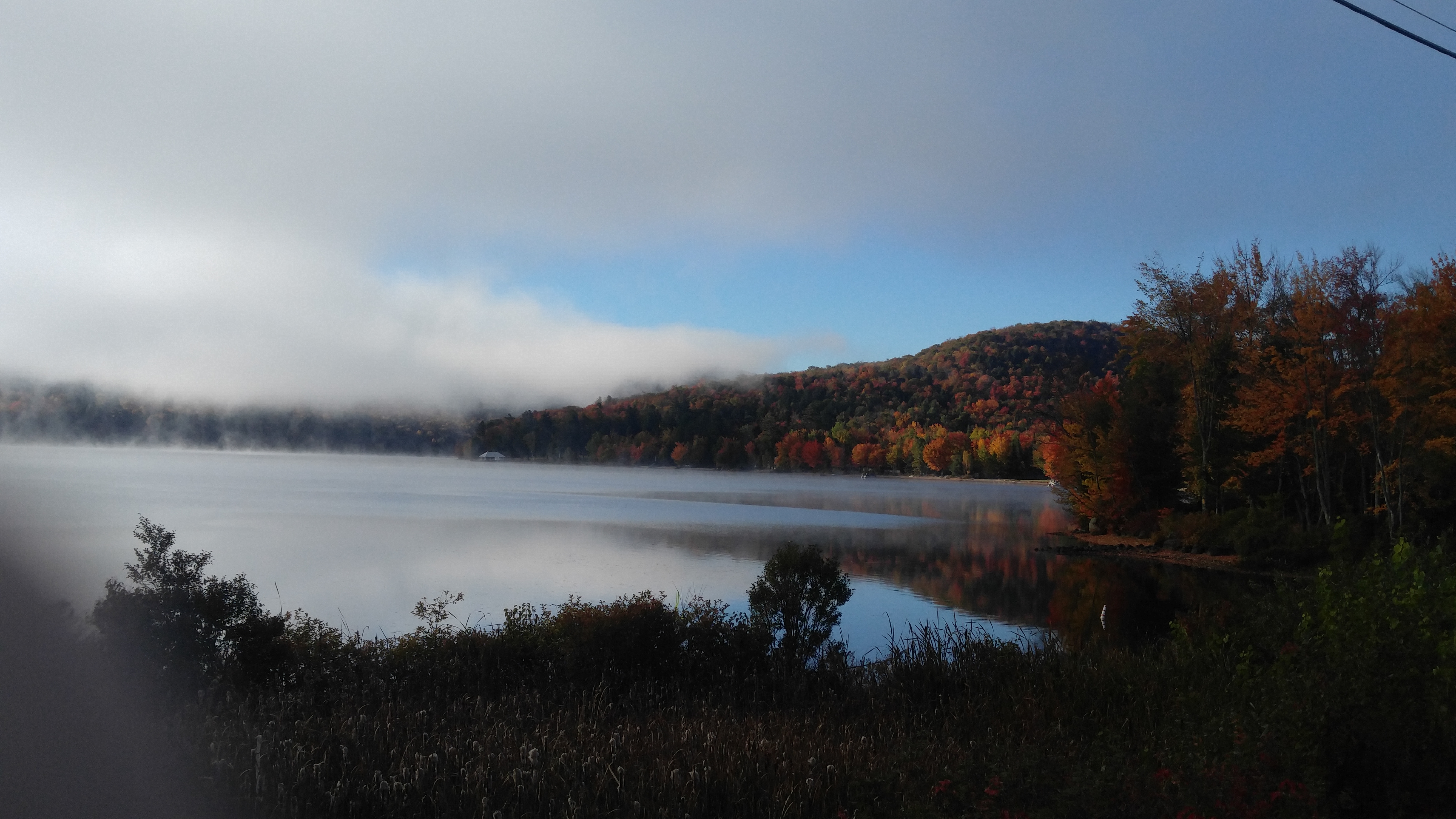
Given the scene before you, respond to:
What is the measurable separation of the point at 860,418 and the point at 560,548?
338 feet

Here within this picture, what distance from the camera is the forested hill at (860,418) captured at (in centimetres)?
11181

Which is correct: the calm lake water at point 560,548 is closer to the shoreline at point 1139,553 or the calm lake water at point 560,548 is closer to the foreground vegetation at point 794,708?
the shoreline at point 1139,553

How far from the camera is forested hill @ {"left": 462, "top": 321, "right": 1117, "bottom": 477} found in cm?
11181

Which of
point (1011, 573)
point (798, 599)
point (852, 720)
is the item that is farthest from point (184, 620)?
point (1011, 573)

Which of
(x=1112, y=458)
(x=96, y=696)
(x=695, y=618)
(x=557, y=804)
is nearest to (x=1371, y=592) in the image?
(x=557, y=804)

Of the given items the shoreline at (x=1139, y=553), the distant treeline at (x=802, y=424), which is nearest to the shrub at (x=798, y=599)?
the shoreline at (x=1139, y=553)

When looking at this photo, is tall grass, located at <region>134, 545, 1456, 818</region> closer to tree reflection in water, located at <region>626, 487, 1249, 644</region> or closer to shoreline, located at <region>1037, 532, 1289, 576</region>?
tree reflection in water, located at <region>626, 487, 1249, 644</region>

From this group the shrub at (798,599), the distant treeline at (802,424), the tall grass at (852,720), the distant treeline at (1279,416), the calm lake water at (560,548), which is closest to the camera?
the tall grass at (852,720)

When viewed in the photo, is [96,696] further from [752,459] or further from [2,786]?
[752,459]

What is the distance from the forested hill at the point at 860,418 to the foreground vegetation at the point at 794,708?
91.7m

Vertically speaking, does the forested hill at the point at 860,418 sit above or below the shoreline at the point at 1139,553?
above

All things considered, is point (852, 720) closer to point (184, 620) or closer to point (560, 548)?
point (184, 620)

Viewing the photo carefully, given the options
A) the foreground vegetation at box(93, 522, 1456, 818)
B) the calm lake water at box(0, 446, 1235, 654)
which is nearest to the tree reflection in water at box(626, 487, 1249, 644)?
the calm lake water at box(0, 446, 1235, 654)

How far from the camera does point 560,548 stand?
31.3 meters
